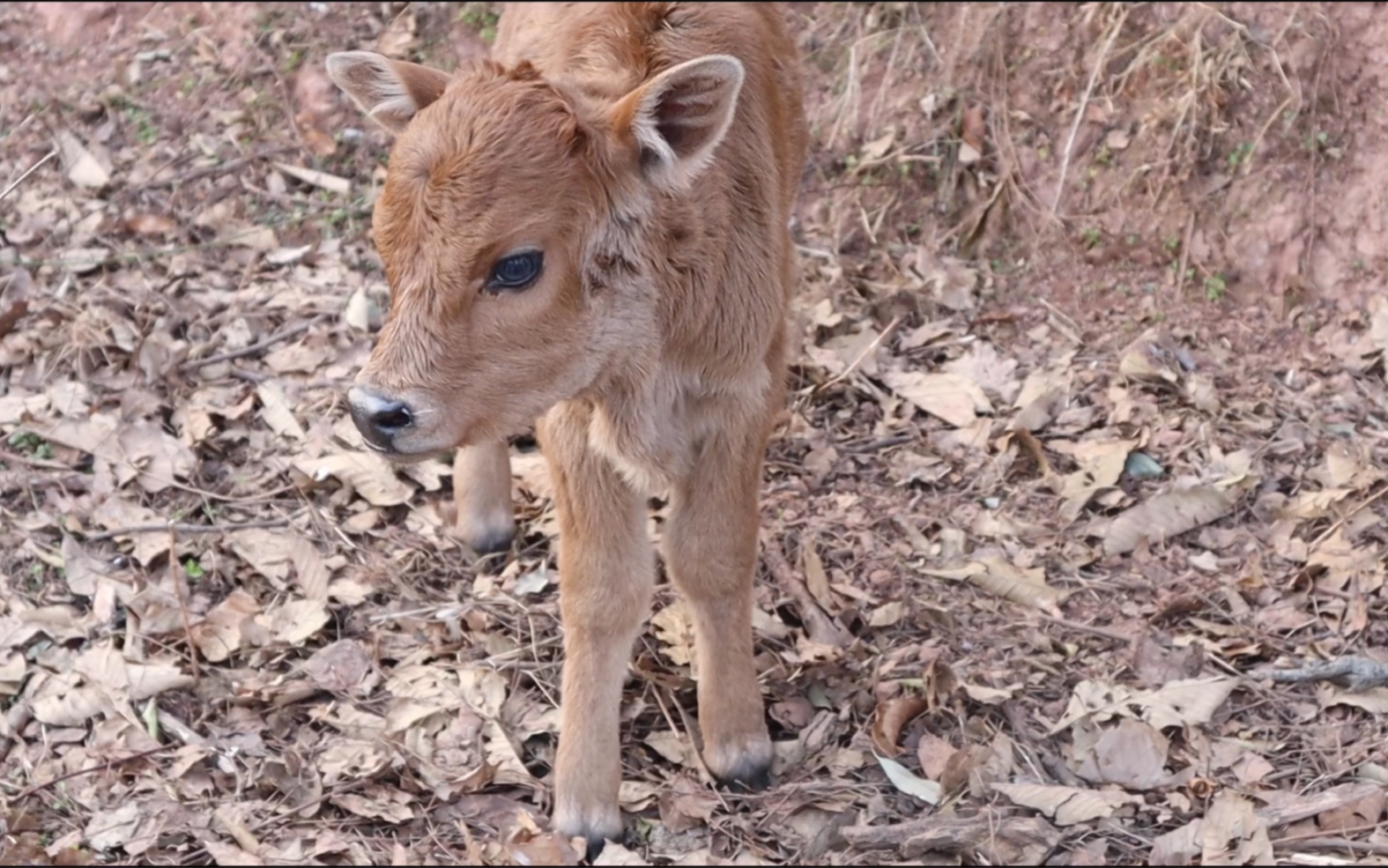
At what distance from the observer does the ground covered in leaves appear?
18.0 feet

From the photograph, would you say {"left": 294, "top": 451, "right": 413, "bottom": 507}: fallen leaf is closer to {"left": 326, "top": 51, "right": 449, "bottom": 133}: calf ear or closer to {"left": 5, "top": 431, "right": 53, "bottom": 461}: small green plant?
{"left": 5, "top": 431, "right": 53, "bottom": 461}: small green plant

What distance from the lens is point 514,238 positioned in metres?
4.43

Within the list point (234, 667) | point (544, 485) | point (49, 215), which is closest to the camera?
point (234, 667)

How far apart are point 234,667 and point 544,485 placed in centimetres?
184

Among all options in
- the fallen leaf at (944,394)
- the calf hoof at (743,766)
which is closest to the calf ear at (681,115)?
the calf hoof at (743,766)

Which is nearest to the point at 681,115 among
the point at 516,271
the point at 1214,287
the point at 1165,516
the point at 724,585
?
the point at 516,271

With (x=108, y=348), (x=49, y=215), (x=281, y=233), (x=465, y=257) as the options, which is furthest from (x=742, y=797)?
(x=49, y=215)

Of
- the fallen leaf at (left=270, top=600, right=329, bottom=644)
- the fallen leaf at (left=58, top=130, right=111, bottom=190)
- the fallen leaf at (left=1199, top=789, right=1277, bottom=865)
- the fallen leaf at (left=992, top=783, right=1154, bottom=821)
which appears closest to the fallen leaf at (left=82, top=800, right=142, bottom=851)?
the fallen leaf at (left=270, top=600, right=329, bottom=644)

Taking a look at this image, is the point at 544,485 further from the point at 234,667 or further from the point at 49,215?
the point at 49,215

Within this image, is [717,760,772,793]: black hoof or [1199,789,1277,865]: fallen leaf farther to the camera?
[717,760,772,793]: black hoof

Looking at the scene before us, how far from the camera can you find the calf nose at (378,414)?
443cm

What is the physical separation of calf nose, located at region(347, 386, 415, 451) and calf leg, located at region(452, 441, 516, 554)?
2360mm

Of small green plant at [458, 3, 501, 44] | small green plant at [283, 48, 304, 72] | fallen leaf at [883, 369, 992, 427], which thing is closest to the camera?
fallen leaf at [883, 369, 992, 427]

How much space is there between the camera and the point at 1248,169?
25.9 feet
